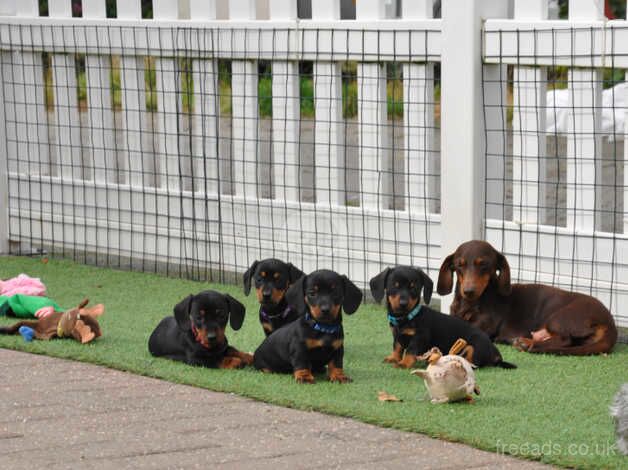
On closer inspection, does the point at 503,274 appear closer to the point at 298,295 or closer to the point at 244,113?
the point at 298,295

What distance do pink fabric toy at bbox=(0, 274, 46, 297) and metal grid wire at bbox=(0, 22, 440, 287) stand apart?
113 centimetres

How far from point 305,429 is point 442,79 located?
2753 millimetres

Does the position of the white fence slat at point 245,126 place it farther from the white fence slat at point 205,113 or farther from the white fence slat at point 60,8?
the white fence slat at point 60,8

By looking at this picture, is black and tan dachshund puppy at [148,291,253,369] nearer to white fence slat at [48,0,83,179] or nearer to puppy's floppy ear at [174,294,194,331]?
puppy's floppy ear at [174,294,194,331]

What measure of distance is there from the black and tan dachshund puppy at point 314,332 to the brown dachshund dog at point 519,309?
0.86m

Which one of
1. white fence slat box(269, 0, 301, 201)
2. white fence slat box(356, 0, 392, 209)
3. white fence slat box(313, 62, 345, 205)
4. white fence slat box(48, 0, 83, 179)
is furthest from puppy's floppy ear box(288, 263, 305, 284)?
white fence slat box(48, 0, 83, 179)

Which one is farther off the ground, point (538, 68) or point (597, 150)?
point (538, 68)

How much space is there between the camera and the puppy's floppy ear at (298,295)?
5.61m

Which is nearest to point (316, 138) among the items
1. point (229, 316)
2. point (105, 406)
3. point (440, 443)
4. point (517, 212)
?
point (517, 212)

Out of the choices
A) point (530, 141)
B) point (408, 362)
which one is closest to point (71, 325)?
point (408, 362)

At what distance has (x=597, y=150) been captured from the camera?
261 inches

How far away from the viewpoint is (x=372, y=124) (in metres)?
7.41

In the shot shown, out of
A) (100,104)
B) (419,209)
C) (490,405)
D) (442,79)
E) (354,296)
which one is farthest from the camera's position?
(100,104)

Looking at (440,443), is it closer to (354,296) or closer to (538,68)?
(354,296)
